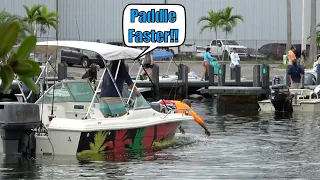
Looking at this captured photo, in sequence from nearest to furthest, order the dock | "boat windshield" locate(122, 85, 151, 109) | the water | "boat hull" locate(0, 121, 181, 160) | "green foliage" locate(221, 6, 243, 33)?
the water, "boat hull" locate(0, 121, 181, 160), "boat windshield" locate(122, 85, 151, 109), the dock, "green foliage" locate(221, 6, 243, 33)

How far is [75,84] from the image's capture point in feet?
46.4

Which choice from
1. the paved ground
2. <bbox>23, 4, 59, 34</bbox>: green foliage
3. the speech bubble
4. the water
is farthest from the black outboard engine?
<bbox>23, 4, 59, 34</bbox>: green foliage

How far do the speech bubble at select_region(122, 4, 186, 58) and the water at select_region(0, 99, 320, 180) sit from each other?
2208 mm

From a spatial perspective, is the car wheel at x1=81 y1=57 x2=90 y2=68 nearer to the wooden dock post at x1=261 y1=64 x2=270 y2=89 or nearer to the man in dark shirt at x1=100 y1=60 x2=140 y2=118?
the wooden dock post at x1=261 y1=64 x2=270 y2=89

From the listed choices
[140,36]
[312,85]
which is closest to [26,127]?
[140,36]

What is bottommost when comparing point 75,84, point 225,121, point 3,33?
point 225,121

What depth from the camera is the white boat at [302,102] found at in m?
24.0

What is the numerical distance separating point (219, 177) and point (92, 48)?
3623mm

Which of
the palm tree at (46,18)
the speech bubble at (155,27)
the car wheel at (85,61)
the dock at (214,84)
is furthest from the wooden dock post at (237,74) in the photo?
the palm tree at (46,18)

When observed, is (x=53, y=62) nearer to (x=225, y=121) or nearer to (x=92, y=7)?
Answer: (x=225, y=121)

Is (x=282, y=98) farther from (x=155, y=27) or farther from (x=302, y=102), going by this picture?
(x=155, y=27)

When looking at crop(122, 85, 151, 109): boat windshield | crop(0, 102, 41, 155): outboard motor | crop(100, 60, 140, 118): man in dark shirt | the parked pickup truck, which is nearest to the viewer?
crop(0, 102, 41, 155): outboard motor

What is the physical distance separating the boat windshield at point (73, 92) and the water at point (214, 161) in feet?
5.32

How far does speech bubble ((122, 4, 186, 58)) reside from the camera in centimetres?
1681
